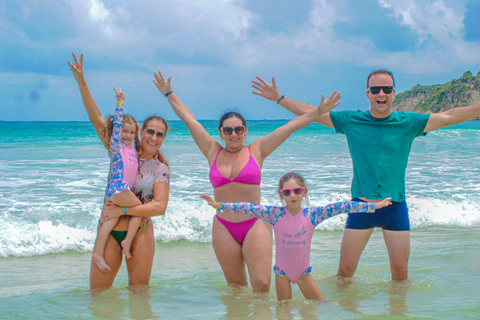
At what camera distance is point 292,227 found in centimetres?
395

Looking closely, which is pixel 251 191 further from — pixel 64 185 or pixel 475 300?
pixel 64 185

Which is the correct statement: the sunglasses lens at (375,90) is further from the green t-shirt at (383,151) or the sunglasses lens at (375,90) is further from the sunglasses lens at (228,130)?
the sunglasses lens at (228,130)

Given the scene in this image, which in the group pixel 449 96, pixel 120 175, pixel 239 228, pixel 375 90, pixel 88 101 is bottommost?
pixel 239 228

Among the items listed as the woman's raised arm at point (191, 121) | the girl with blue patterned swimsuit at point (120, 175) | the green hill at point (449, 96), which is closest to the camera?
the girl with blue patterned swimsuit at point (120, 175)

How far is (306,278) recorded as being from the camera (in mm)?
3922

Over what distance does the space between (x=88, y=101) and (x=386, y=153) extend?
9.55 feet

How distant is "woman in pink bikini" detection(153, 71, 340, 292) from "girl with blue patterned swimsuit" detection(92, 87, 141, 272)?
Answer: 0.73 metres

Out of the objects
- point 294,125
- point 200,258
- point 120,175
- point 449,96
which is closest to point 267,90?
point 294,125

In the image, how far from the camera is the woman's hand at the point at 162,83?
4.71m

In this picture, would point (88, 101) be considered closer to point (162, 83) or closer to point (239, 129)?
point (162, 83)

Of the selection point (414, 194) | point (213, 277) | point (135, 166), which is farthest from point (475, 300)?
point (414, 194)

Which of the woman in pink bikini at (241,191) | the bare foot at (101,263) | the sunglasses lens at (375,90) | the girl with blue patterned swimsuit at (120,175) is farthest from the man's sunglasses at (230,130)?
the bare foot at (101,263)

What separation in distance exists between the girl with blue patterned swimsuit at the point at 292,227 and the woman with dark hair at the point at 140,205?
0.75 metres

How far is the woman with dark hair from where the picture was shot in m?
4.08
